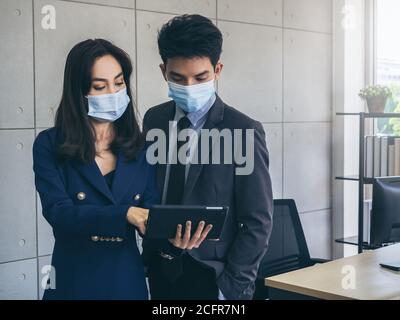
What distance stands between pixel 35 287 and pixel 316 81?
237cm

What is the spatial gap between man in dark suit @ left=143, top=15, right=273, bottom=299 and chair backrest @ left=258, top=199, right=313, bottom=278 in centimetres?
100

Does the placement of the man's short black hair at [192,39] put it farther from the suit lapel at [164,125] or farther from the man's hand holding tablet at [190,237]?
the man's hand holding tablet at [190,237]

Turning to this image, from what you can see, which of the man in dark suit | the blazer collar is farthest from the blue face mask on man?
the blazer collar

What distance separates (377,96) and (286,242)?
1.28m

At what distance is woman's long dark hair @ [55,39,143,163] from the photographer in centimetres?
217

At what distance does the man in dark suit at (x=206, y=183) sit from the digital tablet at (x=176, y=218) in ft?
0.72

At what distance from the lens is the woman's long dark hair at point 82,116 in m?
2.17

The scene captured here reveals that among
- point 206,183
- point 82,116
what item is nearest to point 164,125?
point 206,183

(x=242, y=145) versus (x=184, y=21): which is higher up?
(x=184, y=21)

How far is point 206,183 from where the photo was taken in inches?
95.0

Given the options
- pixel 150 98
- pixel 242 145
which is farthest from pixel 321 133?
pixel 242 145

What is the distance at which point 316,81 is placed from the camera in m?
4.28

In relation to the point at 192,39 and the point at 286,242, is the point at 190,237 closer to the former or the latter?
the point at 192,39
